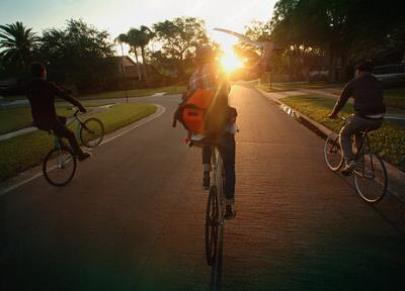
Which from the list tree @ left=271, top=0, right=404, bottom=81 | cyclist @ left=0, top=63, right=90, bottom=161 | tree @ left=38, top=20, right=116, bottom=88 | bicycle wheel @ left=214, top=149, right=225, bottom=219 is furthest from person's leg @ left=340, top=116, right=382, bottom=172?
tree @ left=38, top=20, right=116, bottom=88

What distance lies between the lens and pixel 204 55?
3830mm

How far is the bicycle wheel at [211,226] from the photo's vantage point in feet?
11.8

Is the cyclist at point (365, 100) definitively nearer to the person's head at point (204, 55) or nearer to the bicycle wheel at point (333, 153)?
the bicycle wheel at point (333, 153)

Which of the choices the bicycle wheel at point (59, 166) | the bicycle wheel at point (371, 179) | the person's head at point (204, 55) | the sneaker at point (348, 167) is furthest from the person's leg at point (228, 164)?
the bicycle wheel at point (59, 166)

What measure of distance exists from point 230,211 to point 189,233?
1.90ft

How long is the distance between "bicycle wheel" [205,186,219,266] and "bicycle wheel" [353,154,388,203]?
8.78ft

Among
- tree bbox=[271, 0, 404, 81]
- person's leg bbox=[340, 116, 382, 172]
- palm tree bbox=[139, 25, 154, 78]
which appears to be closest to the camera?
→ person's leg bbox=[340, 116, 382, 172]

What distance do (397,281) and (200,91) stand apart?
2.61 meters

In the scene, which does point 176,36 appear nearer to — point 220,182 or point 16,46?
point 16,46

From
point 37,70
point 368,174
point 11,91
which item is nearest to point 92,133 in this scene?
point 37,70

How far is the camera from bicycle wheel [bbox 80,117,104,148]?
1008cm

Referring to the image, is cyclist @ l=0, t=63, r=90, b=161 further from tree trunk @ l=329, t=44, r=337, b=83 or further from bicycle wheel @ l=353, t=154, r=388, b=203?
tree trunk @ l=329, t=44, r=337, b=83

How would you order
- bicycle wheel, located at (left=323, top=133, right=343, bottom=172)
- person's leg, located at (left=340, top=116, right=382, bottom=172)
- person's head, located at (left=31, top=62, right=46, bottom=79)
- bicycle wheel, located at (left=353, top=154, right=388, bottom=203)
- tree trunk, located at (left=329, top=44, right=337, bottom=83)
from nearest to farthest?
bicycle wheel, located at (left=353, top=154, right=388, bottom=203), person's leg, located at (left=340, top=116, right=382, bottom=172), person's head, located at (left=31, top=62, right=46, bottom=79), bicycle wheel, located at (left=323, top=133, right=343, bottom=172), tree trunk, located at (left=329, top=44, right=337, bottom=83)

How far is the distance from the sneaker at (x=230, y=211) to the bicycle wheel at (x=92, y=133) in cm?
653
